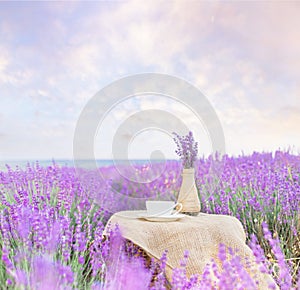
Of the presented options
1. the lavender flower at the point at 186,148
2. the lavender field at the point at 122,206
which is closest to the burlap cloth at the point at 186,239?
the lavender field at the point at 122,206

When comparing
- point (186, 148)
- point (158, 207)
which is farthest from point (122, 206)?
point (186, 148)

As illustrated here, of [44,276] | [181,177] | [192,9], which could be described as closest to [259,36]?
[192,9]

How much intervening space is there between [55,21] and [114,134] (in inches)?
51.6

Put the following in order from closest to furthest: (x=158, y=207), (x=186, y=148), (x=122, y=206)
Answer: (x=158, y=207) < (x=186, y=148) < (x=122, y=206)

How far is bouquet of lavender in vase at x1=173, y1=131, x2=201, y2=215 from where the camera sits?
208 centimetres

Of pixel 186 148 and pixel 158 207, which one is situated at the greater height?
pixel 186 148

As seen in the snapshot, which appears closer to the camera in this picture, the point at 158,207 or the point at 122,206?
the point at 158,207

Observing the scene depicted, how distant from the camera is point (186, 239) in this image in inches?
70.3

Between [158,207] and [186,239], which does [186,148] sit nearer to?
[158,207]

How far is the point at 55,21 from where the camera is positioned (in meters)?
2.82

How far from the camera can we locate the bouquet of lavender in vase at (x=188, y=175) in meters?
2.08

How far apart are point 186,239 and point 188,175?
45 centimetres

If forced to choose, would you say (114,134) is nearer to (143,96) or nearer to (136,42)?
(143,96)

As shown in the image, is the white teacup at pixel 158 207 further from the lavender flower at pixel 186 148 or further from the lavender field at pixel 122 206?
the lavender flower at pixel 186 148
